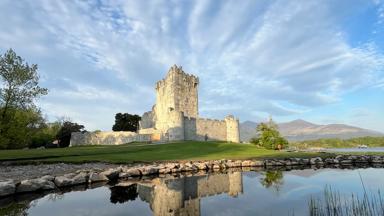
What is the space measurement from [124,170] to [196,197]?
7.92 m

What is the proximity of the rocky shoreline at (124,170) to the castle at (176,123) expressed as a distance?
1196 inches

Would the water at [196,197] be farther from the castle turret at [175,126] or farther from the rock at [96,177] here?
the castle turret at [175,126]

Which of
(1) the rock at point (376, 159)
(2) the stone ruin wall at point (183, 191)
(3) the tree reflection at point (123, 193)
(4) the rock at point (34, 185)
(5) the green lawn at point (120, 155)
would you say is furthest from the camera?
(5) the green lawn at point (120, 155)

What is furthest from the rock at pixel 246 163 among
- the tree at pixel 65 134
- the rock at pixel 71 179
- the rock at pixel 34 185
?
the tree at pixel 65 134

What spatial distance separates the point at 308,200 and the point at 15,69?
87.2 ft

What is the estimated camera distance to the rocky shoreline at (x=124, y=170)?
14.1 meters

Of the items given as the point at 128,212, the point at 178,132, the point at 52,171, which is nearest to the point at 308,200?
the point at 128,212

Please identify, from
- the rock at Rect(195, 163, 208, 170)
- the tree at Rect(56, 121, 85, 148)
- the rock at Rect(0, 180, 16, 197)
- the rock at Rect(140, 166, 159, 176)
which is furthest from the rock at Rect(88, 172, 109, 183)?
the tree at Rect(56, 121, 85, 148)

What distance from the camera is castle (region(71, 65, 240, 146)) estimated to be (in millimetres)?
55375

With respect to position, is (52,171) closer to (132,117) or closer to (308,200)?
(308,200)

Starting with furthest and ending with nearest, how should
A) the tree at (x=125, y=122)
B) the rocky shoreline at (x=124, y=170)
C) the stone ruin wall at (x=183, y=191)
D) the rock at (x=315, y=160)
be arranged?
the tree at (x=125, y=122) → the rock at (x=315, y=160) → the rocky shoreline at (x=124, y=170) → the stone ruin wall at (x=183, y=191)

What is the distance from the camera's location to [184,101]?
62688mm

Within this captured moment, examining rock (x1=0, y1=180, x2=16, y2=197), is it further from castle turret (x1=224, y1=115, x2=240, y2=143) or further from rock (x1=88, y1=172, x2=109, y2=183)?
castle turret (x1=224, y1=115, x2=240, y2=143)

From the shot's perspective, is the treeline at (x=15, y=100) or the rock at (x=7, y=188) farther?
the treeline at (x=15, y=100)
